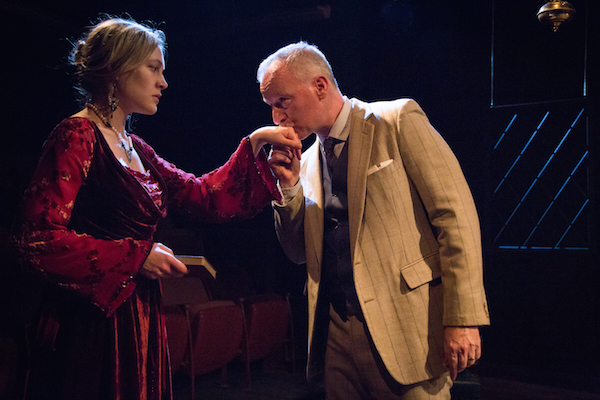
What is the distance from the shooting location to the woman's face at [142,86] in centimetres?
122

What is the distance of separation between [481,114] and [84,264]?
400cm

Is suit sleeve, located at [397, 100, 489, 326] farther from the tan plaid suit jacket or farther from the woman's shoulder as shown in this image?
the woman's shoulder

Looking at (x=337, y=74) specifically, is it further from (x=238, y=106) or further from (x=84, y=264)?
(x=84, y=264)

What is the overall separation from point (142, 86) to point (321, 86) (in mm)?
525

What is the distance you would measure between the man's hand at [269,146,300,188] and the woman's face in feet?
1.24

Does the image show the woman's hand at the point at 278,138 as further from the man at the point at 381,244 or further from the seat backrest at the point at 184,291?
the seat backrest at the point at 184,291

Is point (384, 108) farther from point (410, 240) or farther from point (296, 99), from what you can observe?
point (410, 240)

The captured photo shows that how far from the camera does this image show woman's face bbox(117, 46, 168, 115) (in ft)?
4.00

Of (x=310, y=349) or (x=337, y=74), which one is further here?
(x=337, y=74)

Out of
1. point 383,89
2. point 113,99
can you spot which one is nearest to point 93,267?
point 113,99

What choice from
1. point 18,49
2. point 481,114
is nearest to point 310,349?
point 481,114

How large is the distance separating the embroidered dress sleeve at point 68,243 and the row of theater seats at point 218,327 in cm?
168

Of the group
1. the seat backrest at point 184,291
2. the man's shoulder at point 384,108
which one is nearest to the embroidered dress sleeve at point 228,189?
the man's shoulder at point 384,108

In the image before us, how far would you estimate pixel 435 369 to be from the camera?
49.5 inches
